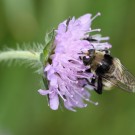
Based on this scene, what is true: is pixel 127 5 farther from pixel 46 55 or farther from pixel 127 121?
pixel 46 55

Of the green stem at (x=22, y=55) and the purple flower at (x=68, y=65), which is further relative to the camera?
the green stem at (x=22, y=55)

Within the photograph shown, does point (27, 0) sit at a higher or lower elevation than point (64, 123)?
higher

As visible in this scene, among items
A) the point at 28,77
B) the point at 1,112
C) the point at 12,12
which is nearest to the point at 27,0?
the point at 12,12

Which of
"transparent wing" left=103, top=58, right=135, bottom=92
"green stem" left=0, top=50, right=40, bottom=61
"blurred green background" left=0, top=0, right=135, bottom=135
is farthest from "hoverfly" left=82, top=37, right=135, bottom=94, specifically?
"blurred green background" left=0, top=0, right=135, bottom=135

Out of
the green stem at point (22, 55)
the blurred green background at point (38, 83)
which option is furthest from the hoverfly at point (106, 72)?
the blurred green background at point (38, 83)

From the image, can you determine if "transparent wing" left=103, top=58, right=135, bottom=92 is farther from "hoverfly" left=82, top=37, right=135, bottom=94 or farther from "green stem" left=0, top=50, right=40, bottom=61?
"green stem" left=0, top=50, right=40, bottom=61

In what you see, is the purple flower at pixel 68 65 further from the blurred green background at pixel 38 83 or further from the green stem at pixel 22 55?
the blurred green background at pixel 38 83

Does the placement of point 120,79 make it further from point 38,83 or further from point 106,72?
point 38,83
